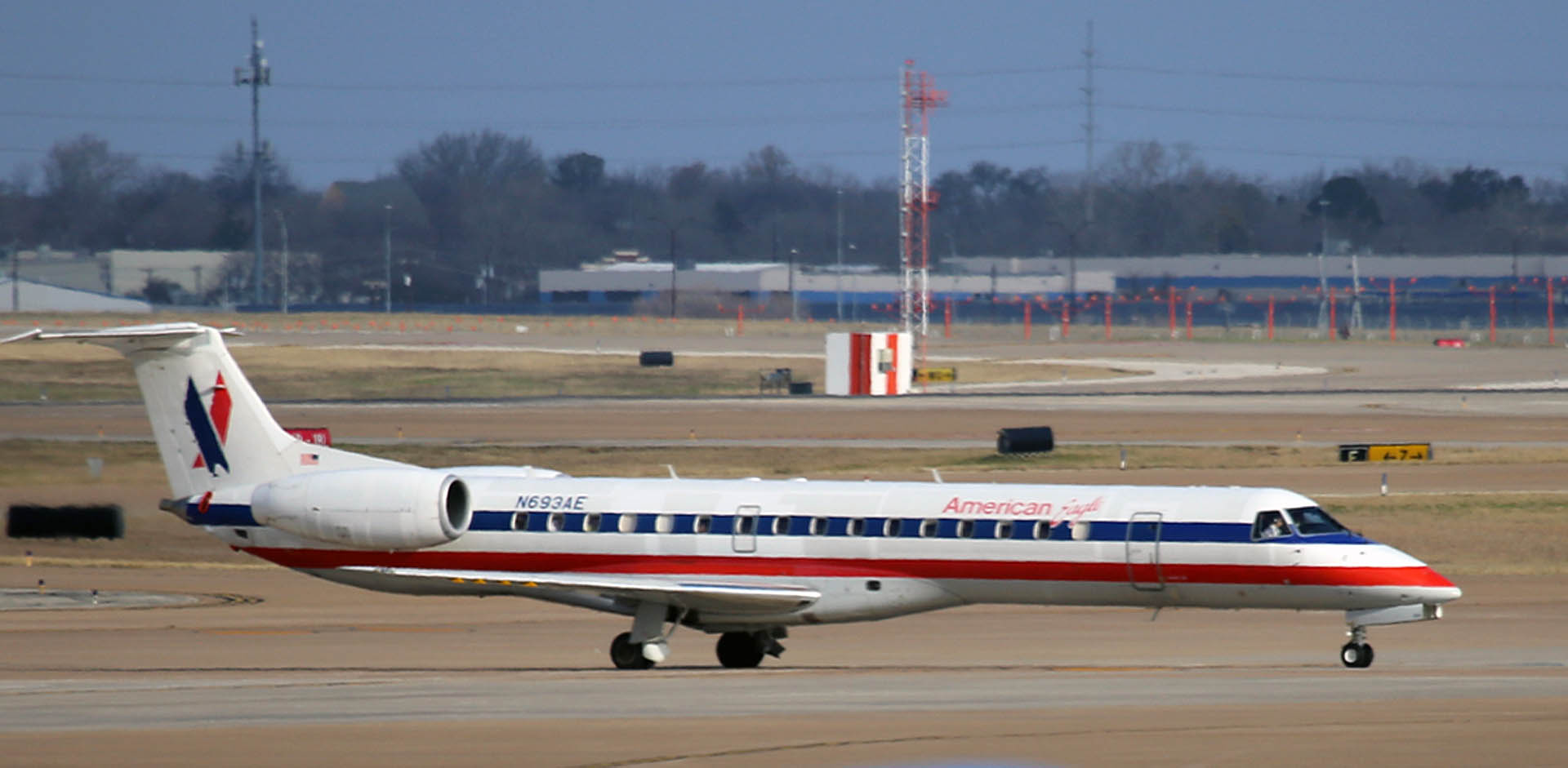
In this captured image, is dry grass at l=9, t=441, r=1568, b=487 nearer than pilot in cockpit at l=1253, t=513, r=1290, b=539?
No

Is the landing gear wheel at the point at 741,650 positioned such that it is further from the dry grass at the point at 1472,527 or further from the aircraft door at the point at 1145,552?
the dry grass at the point at 1472,527

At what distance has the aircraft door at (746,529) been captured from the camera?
27703 mm

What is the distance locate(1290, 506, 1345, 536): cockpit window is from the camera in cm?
2580

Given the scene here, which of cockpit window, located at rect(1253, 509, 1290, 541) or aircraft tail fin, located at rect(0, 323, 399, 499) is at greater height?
aircraft tail fin, located at rect(0, 323, 399, 499)

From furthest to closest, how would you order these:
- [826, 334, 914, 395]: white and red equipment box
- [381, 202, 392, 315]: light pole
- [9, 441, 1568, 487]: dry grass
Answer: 1. [381, 202, 392, 315]: light pole
2. [826, 334, 914, 395]: white and red equipment box
3. [9, 441, 1568, 487]: dry grass

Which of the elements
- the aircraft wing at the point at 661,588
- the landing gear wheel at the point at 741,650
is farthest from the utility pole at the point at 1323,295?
the aircraft wing at the point at 661,588

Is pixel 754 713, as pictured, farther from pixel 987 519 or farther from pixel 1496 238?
pixel 1496 238

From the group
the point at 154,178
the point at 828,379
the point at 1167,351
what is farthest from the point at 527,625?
the point at 154,178

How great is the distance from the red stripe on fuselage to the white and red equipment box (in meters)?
56.4

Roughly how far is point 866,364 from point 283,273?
310 feet

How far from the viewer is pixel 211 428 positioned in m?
30.2

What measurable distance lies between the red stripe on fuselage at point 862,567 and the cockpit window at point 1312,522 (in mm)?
569

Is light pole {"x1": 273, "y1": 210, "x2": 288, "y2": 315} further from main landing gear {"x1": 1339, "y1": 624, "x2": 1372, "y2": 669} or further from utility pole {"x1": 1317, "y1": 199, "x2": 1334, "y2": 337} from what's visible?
main landing gear {"x1": 1339, "y1": 624, "x2": 1372, "y2": 669}

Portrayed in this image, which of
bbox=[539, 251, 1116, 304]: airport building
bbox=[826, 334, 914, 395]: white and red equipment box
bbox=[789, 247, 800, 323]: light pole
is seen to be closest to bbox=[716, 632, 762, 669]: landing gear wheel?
bbox=[826, 334, 914, 395]: white and red equipment box
